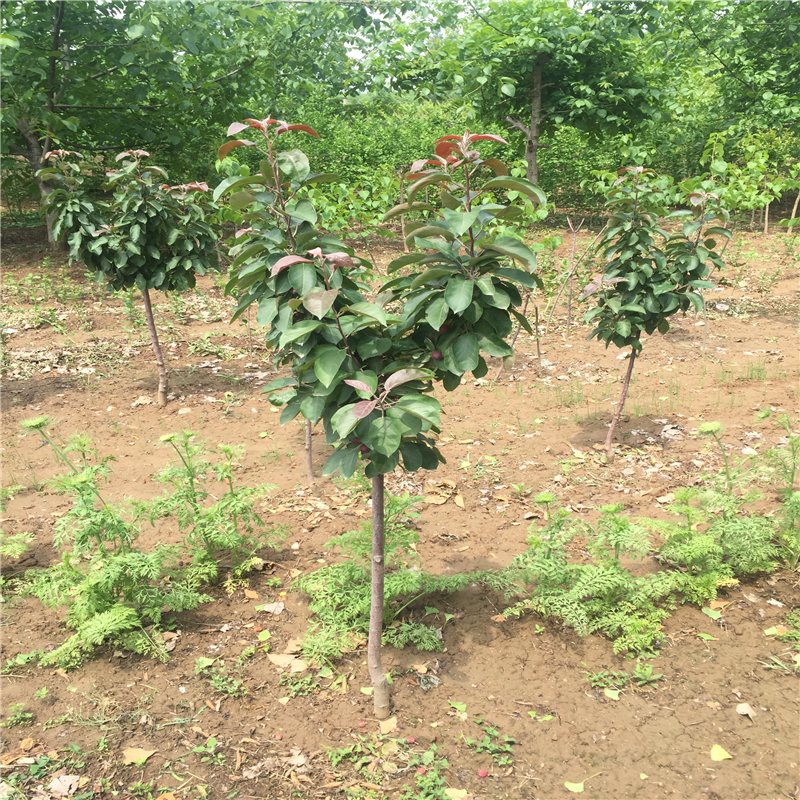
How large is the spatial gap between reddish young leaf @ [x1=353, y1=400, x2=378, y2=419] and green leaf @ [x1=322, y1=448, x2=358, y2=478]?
0.85 feet

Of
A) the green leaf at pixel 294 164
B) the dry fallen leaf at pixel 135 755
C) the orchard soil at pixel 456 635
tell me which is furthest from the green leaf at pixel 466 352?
the dry fallen leaf at pixel 135 755

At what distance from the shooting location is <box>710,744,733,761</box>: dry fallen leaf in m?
2.21

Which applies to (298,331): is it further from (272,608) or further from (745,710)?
(745,710)

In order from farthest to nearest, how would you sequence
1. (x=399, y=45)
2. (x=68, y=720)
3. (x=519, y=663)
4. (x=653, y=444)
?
(x=399, y=45), (x=653, y=444), (x=519, y=663), (x=68, y=720)

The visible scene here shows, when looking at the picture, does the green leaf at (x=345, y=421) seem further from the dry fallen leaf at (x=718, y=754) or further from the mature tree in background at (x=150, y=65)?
the mature tree in background at (x=150, y=65)

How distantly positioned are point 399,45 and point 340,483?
9.98m

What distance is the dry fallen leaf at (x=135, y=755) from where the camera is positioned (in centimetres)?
230

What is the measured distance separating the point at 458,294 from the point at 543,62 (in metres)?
11.3

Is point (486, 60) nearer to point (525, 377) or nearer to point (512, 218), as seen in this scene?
point (525, 377)

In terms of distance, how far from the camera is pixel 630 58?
11008mm

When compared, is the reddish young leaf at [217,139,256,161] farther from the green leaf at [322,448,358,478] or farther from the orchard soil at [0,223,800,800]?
the orchard soil at [0,223,800,800]

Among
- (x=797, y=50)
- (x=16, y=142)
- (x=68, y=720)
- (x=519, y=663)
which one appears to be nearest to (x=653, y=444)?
(x=519, y=663)

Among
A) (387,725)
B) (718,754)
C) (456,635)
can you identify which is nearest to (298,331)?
(387,725)

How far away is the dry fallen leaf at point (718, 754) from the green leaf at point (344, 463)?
5.72 feet
